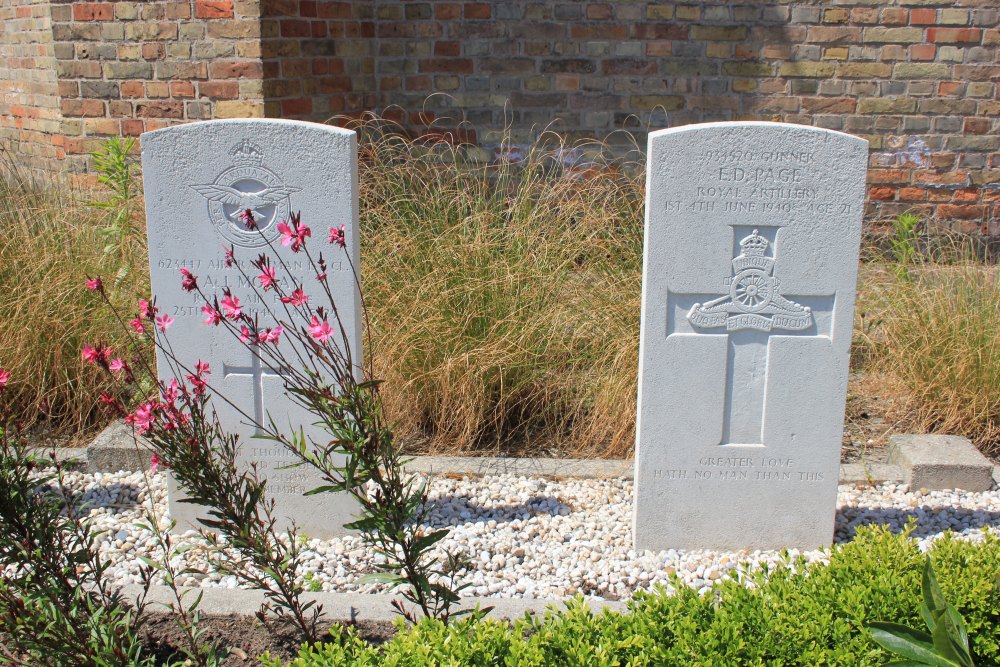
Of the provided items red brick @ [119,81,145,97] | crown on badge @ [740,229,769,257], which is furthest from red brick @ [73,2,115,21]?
crown on badge @ [740,229,769,257]

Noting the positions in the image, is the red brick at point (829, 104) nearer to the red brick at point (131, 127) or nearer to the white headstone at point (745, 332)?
the white headstone at point (745, 332)

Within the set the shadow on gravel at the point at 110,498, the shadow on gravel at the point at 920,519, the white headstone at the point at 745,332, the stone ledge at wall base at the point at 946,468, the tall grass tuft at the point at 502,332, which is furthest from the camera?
the tall grass tuft at the point at 502,332

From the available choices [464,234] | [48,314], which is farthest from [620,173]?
[48,314]

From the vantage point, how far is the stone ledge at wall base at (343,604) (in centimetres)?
289

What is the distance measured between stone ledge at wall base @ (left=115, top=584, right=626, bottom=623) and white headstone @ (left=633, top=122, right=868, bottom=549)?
690 millimetres

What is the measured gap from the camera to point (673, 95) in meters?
6.95

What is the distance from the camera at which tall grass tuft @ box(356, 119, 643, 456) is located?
14.5 ft

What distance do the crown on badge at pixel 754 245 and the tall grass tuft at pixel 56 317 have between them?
308 cm

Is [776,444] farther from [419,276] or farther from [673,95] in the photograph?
[673,95]

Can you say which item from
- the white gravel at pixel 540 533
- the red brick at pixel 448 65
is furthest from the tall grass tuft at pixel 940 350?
the red brick at pixel 448 65

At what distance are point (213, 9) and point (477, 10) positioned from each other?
6.78 ft

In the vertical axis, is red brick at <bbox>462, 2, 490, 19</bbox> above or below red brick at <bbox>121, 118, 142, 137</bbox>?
above

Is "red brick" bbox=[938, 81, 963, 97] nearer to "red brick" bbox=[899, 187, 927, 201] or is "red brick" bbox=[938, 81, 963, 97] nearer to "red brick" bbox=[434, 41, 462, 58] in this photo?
"red brick" bbox=[899, 187, 927, 201]

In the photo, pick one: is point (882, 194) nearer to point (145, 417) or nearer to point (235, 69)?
point (235, 69)
